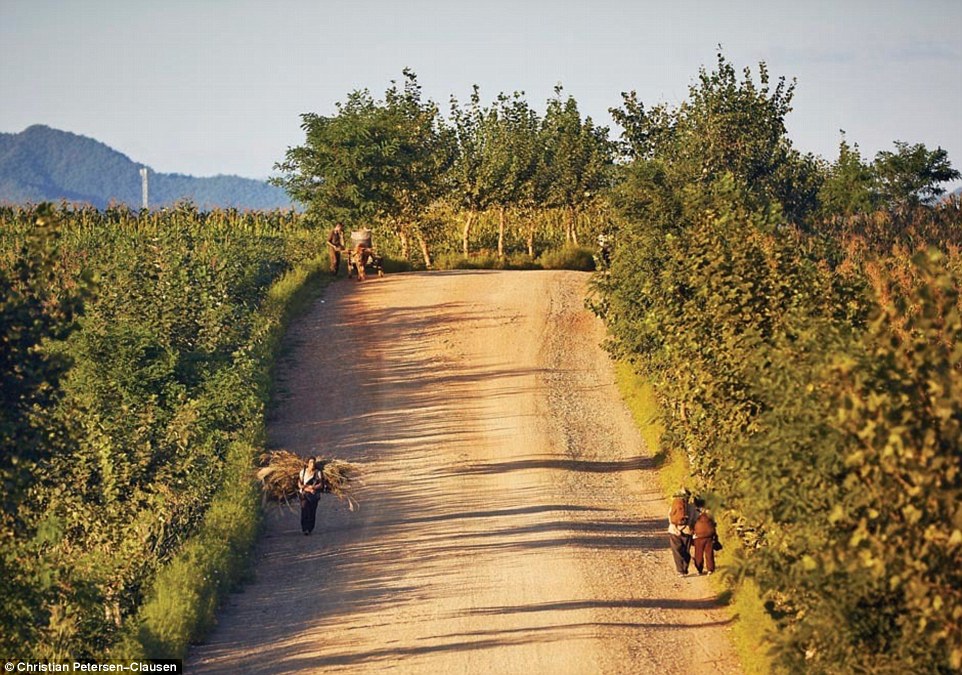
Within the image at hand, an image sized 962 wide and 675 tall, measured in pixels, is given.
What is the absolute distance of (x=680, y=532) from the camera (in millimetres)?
20203

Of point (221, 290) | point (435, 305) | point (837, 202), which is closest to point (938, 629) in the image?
point (221, 290)

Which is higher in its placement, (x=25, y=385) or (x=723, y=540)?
(x=25, y=385)

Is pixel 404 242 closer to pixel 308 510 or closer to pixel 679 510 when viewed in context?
pixel 308 510

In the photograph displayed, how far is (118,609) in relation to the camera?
17734mm

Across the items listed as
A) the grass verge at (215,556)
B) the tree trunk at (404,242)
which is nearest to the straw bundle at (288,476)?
the grass verge at (215,556)

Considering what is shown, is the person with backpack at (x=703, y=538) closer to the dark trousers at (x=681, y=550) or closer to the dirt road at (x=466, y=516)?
the dark trousers at (x=681, y=550)

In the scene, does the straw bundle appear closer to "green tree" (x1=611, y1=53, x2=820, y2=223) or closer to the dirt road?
the dirt road

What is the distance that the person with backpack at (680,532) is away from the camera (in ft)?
65.7

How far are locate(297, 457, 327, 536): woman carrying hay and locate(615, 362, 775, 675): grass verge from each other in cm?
651

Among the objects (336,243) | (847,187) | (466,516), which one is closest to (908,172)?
(847,187)

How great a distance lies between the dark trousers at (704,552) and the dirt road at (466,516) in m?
0.27

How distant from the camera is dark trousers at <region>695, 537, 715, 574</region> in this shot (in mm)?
20000

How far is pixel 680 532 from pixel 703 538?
0.38 metres

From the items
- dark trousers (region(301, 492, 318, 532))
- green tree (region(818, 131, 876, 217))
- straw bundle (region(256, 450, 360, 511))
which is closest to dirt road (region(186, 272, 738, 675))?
dark trousers (region(301, 492, 318, 532))
